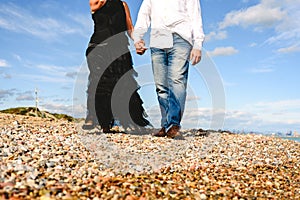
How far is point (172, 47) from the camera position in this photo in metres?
6.70

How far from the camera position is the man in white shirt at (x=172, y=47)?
21.8ft

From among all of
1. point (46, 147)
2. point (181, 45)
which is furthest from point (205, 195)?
point (181, 45)

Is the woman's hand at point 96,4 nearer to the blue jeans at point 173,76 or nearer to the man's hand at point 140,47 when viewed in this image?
the man's hand at point 140,47

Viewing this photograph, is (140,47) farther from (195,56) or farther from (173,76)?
(195,56)

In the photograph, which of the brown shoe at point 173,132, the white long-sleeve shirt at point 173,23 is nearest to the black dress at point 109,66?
the white long-sleeve shirt at point 173,23


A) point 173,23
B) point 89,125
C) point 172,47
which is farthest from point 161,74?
point 89,125

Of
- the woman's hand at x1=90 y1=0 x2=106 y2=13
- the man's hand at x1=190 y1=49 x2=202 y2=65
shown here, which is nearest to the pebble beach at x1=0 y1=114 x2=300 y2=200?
the man's hand at x1=190 y1=49 x2=202 y2=65

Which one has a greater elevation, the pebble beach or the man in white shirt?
the man in white shirt

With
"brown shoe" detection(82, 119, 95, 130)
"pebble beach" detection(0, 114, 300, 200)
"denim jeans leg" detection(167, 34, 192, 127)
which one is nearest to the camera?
"pebble beach" detection(0, 114, 300, 200)

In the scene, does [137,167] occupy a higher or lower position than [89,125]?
lower

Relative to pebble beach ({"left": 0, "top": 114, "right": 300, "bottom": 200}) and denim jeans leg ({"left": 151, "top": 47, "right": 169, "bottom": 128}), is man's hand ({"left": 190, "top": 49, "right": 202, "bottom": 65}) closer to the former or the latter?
denim jeans leg ({"left": 151, "top": 47, "right": 169, "bottom": 128})

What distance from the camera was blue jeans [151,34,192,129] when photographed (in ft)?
21.7

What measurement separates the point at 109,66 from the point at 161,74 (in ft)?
3.42

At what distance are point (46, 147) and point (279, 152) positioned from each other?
172 inches
